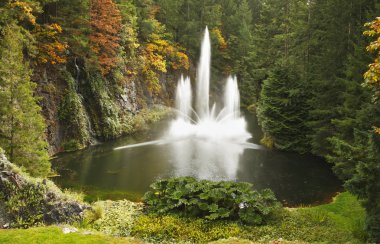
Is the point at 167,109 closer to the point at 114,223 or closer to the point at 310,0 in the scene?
Result: the point at 310,0

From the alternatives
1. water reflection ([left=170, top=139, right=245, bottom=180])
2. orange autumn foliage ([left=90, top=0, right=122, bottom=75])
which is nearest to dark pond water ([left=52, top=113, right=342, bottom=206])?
water reflection ([left=170, top=139, right=245, bottom=180])

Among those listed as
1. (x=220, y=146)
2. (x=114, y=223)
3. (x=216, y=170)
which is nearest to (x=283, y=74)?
(x=220, y=146)

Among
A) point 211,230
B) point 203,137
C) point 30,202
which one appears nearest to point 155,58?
point 203,137

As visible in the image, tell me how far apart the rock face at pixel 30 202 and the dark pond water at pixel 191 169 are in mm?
4177

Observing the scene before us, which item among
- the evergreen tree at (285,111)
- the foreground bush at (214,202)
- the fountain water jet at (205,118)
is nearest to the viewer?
the foreground bush at (214,202)

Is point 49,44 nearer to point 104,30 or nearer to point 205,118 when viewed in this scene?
point 104,30

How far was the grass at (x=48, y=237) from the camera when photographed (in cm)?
802

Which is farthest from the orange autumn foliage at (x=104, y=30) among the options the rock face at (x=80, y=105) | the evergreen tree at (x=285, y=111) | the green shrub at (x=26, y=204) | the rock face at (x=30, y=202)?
the green shrub at (x=26, y=204)

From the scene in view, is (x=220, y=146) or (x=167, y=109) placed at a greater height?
(x=167, y=109)

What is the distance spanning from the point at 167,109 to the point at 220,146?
15501mm

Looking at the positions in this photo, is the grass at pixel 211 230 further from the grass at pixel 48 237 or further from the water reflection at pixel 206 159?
the water reflection at pixel 206 159

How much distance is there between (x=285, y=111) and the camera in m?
24.5

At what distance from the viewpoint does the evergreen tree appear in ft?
78.6

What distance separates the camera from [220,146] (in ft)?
83.9
